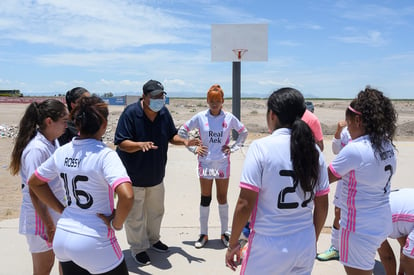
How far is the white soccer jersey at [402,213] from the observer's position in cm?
302

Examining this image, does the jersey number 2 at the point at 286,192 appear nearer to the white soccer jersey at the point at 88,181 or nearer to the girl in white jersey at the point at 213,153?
the white soccer jersey at the point at 88,181

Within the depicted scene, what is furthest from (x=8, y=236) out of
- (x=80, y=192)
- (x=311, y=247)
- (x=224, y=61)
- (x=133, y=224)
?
(x=224, y=61)

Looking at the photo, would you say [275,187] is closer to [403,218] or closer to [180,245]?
[403,218]

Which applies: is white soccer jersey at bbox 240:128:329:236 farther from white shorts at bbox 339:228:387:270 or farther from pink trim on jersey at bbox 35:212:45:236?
pink trim on jersey at bbox 35:212:45:236

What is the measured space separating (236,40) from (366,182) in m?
12.4

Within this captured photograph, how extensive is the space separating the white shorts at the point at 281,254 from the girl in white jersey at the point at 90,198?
813 millimetres

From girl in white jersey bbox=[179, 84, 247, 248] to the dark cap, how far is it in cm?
86

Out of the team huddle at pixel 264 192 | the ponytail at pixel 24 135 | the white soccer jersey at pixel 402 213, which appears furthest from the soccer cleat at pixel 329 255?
the ponytail at pixel 24 135

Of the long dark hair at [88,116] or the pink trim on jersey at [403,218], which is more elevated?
the long dark hair at [88,116]

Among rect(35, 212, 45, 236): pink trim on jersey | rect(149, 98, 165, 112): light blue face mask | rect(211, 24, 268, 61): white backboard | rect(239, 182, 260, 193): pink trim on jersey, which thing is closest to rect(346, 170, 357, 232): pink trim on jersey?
rect(239, 182, 260, 193): pink trim on jersey

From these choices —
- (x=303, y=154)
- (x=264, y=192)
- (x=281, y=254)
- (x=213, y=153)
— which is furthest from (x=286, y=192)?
(x=213, y=153)

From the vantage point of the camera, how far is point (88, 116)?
2227mm

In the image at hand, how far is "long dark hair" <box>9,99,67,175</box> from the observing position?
8.82ft

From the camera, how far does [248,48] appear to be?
1419cm
